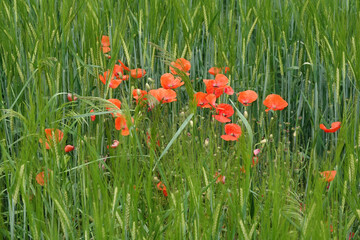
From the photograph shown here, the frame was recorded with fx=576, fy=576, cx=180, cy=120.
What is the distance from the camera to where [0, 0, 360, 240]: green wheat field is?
1120 millimetres

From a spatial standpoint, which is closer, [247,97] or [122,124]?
[122,124]

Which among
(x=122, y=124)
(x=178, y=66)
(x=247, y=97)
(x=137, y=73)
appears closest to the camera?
(x=122, y=124)

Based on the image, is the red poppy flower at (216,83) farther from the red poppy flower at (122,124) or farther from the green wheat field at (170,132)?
the red poppy flower at (122,124)

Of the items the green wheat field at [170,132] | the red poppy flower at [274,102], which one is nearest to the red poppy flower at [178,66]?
the green wheat field at [170,132]

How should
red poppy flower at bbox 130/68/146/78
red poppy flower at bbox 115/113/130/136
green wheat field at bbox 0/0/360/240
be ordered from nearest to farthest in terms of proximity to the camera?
green wheat field at bbox 0/0/360/240
red poppy flower at bbox 115/113/130/136
red poppy flower at bbox 130/68/146/78

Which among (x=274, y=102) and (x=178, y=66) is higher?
(x=178, y=66)

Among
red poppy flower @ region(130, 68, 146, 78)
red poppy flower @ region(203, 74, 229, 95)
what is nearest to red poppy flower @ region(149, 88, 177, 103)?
red poppy flower @ region(203, 74, 229, 95)

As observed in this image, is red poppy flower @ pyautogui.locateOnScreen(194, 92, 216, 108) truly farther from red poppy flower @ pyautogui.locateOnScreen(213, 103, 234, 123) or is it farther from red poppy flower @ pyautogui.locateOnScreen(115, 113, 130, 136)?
red poppy flower @ pyautogui.locateOnScreen(115, 113, 130, 136)

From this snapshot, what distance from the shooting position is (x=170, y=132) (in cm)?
158

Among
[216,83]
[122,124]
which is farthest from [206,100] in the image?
[122,124]

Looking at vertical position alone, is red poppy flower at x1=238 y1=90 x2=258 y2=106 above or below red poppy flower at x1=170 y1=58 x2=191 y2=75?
below

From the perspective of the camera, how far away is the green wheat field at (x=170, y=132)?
44.1 inches

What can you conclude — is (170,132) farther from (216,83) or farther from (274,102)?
(274,102)

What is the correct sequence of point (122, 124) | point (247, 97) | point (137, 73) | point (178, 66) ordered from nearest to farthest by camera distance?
point (122, 124), point (178, 66), point (247, 97), point (137, 73)
